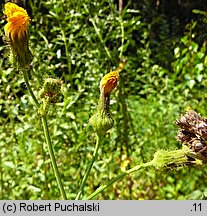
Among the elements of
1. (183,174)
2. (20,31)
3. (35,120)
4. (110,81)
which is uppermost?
(20,31)

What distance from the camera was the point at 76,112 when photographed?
299 cm

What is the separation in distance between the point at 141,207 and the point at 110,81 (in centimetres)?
36

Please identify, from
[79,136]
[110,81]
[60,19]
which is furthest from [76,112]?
[110,81]

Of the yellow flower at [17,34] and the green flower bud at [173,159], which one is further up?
the yellow flower at [17,34]

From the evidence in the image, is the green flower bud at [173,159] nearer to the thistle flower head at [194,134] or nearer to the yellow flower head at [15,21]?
the thistle flower head at [194,134]

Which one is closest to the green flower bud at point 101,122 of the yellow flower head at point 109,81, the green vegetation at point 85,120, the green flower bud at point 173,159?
the yellow flower head at point 109,81

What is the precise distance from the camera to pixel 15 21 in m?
1.40

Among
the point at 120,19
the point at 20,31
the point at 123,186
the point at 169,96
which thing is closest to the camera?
the point at 20,31

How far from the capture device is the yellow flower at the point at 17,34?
1.39 metres

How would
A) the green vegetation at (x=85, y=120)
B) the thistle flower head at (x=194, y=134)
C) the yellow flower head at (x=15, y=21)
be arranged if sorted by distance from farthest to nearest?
the green vegetation at (x=85, y=120) < the yellow flower head at (x=15, y=21) < the thistle flower head at (x=194, y=134)

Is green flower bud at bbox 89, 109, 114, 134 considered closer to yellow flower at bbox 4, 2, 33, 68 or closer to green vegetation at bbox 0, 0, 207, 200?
yellow flower at bbox 4, 2, 33, 68

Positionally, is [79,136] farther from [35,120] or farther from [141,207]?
[141,207]

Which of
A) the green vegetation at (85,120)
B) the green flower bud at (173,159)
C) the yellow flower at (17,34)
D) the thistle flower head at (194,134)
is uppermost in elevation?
the yellow flower at (17,34)

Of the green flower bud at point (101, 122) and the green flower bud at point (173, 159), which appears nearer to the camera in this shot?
the green flower bud at point (173, 159)
